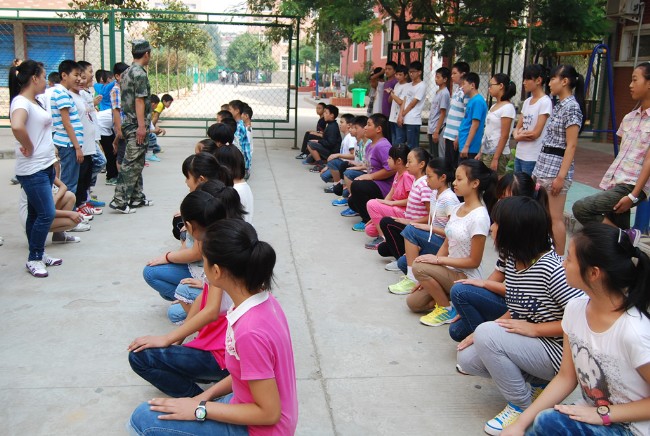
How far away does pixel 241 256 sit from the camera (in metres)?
2.12

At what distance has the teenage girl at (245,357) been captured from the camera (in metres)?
2.02

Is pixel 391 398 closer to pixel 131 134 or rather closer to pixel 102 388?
pixel 102 388

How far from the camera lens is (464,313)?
339 cm

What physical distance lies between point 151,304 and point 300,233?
2.18 meters

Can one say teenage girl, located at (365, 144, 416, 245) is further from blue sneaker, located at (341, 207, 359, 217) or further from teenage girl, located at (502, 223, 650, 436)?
teenage girl, located at (502, 223, 650, 436)

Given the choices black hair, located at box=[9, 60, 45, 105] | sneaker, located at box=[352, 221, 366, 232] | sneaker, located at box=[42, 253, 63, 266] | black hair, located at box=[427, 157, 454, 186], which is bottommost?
sneaker, located at box=[42, 253, 63, 266]

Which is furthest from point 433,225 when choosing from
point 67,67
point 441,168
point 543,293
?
point 67,67

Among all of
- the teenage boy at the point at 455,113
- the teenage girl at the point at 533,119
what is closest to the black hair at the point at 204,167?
the teenage girl at the point at 533,119

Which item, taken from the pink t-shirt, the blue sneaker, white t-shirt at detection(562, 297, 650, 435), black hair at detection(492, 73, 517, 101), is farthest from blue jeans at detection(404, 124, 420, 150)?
the pink t-shirt

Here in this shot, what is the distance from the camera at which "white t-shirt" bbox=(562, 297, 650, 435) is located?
6.97 feet

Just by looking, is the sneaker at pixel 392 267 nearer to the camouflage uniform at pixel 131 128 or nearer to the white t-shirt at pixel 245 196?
the white t-shirt at pixel 245 196

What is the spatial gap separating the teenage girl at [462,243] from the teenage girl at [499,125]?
2.17m

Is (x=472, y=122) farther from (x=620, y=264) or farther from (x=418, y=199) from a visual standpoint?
(x=620, y=264)

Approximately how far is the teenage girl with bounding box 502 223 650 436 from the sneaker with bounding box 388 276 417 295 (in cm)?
237
